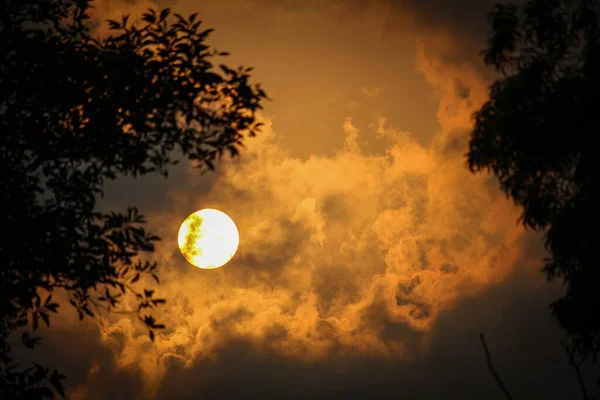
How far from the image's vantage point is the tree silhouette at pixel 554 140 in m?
17.5

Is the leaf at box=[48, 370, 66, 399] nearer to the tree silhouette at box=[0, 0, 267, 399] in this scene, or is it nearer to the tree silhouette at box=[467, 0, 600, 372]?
the tree silhouette at box=[0, 0, 267, 399]

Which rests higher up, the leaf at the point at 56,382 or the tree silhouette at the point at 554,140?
the tree silhouette at the point at 554,140

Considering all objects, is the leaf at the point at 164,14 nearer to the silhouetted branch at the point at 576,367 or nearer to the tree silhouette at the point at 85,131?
the tree silhouette at the point at 85,131

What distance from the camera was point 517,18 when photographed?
19.8m

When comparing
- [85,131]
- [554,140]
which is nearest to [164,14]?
[85,131]

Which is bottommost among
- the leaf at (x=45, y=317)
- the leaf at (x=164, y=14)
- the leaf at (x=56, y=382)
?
the leaf at (x=56, y=382)

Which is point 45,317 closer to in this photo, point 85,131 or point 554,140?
point 85,131

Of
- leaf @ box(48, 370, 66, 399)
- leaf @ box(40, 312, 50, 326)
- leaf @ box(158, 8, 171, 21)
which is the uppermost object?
leaf @ box(158, 8, 171, 21)

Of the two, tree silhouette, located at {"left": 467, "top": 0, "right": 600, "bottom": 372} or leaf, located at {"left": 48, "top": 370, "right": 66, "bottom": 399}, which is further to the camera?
tree silhouette, located at {"left": 467, "top": 0, "right": 600, "bottom": 372}

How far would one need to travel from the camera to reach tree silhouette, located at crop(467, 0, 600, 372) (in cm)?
1748

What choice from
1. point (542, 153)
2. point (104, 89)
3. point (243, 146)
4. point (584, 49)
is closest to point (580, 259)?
point (542, 153)

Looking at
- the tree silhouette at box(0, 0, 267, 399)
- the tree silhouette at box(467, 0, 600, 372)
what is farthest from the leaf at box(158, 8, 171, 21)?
the tree silhouette at box(467, 0, 600, 372)

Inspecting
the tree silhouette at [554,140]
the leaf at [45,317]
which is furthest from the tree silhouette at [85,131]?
the tree silhouette at [554,140]

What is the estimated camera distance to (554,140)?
707 inches
